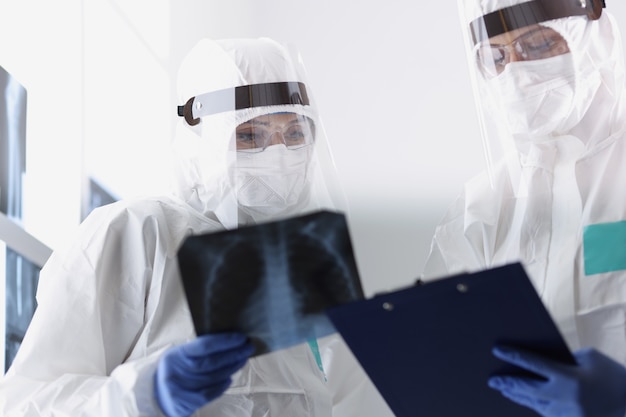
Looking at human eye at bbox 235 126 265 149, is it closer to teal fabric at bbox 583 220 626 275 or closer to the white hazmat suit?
the white hazmat suit

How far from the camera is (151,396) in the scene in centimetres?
147

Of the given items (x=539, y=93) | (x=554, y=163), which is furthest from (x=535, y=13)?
(x=554, y=163)

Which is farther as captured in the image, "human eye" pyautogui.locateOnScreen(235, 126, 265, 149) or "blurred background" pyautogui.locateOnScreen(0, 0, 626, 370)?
"blurred background" pyautogui.locateOnScreen(0, 0, 626, 370)

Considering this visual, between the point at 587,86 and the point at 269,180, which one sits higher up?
the point at 587,86

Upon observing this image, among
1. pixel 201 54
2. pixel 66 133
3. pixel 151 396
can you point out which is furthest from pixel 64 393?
pixel 66 133

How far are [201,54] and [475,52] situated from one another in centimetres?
65

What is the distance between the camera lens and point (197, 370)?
1.38 m

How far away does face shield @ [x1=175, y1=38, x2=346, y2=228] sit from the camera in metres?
1.88

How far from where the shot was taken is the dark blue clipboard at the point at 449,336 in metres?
1.25

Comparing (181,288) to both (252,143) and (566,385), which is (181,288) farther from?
(566,385)

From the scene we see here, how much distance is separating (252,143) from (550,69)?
67 centimetres

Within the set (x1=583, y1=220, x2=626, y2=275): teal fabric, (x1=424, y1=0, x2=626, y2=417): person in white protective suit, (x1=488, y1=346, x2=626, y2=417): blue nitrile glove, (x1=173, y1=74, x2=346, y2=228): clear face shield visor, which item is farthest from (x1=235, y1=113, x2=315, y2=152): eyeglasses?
(x1=488, y1=346, x2=626, y2=417): blue nitrile glove

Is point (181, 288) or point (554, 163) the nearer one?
point (181, 288)

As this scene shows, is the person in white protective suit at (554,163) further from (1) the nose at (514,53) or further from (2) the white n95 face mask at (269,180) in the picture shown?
(2) the white n95 face mask at (269,180)
